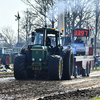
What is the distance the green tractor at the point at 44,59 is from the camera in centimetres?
1249

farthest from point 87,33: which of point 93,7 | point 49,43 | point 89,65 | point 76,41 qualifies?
point 93,7

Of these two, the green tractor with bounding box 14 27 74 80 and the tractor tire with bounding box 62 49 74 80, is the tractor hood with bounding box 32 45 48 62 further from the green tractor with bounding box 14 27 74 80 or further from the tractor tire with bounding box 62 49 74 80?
the tractor tire with bounding box 62 49 74 80

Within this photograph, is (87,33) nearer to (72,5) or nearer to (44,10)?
(72,5)

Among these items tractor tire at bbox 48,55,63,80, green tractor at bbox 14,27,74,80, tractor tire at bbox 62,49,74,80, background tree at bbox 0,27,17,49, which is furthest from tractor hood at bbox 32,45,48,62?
background tree at bbox 0,27,17,49

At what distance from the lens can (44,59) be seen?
12.9 metres

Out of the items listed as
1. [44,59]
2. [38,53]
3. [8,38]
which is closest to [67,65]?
[44,59]

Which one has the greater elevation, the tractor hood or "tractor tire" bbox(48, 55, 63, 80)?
the tractor hood

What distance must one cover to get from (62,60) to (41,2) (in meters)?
24.9

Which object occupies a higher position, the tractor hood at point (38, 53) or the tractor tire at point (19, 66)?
the tractor hood at point (38, 53)

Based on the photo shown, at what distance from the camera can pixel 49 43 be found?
13.5m

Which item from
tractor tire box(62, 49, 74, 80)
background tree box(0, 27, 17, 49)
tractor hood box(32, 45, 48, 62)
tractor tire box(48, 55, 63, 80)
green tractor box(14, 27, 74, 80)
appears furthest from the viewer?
background tree box(0, 27, 17, 49)

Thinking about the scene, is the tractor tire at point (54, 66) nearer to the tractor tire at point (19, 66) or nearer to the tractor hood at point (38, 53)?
the tractor hood at point (38, 53)

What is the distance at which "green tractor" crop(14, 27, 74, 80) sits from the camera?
12.5m

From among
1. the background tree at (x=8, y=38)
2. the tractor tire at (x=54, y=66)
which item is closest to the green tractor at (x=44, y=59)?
the tractor tire at (x=54, y=66)
